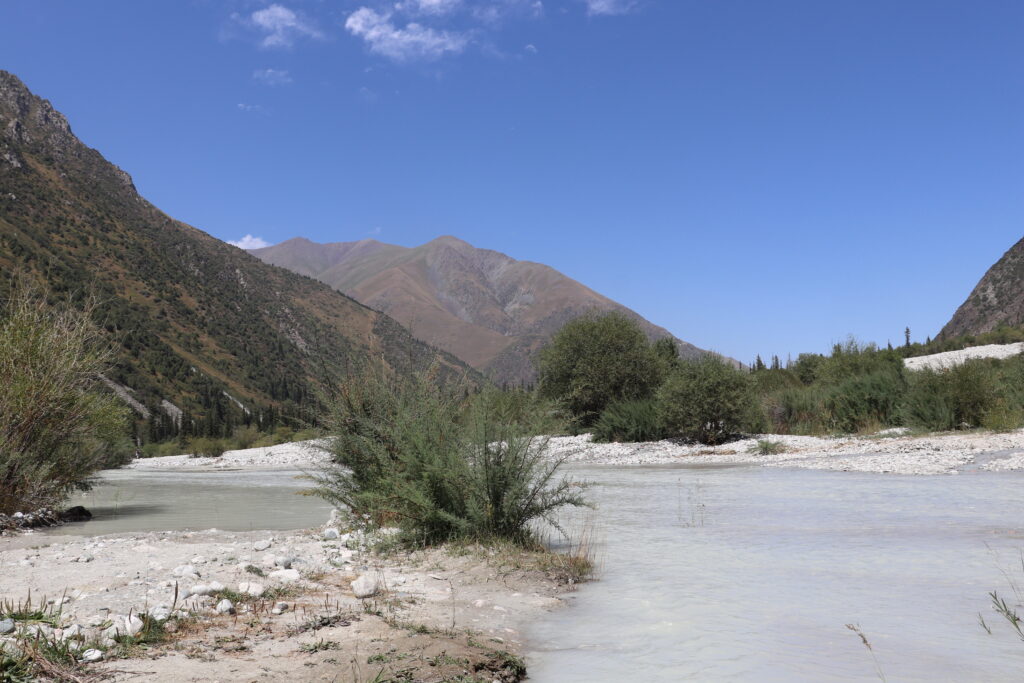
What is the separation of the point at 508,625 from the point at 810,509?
805 centimetres

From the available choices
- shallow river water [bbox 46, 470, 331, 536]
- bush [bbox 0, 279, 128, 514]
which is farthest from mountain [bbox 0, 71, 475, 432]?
bush [bbox 0, 279, 128, 514]

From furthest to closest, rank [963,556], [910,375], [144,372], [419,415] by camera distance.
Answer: [144,372] < [910,375] < [419,415] < [963,556]

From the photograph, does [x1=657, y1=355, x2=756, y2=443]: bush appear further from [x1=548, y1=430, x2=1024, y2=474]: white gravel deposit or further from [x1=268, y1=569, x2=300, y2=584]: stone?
[x1=268, y1=569, x2=300, y2=584]: stone

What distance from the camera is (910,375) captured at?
2659cm

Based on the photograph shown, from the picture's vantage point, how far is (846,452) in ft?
69.4

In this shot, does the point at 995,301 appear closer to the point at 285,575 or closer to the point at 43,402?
the point at 43,402

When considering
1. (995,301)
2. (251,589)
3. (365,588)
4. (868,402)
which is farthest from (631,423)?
(995,301)

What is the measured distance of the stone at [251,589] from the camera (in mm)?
5859

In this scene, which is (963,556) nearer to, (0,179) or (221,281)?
(0,179)

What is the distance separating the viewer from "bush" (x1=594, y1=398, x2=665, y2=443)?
1139 inches

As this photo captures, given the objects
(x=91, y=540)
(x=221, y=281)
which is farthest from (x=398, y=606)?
(x=221, y=281)

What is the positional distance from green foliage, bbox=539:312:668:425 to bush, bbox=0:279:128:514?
22.6 meters

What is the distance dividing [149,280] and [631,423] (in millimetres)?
68068

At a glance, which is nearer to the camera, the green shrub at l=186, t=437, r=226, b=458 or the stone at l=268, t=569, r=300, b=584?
the stone at l=268, t=569, r=300, b=584
